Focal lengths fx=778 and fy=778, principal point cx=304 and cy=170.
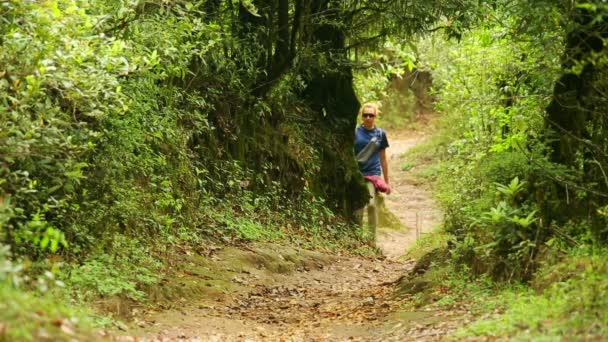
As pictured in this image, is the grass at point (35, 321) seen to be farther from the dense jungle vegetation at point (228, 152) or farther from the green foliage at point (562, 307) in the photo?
the green foliage at point (562, 307)

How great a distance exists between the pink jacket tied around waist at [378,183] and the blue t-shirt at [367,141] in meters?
0.11

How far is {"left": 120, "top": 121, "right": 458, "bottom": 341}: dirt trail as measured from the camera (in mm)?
7207

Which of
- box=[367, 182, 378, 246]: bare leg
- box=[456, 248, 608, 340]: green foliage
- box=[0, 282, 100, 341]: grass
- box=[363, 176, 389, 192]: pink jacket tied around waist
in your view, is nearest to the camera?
box=[0, 282, 100, 341]: grass

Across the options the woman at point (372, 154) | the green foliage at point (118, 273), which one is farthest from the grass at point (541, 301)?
the woman at point (372, 154)

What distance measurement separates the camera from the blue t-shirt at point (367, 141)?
14721mm

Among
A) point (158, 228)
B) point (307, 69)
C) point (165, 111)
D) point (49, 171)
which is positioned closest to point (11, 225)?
point (49, 171)

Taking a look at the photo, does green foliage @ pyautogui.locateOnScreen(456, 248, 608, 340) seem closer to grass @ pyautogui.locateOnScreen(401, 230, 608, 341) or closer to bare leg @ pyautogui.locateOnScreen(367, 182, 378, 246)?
grass @ pyautogui.locateOnScreen(401, 230, 608, 341)

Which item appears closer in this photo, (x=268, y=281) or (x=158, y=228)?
(x=158, y=228)

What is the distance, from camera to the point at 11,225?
6.25m

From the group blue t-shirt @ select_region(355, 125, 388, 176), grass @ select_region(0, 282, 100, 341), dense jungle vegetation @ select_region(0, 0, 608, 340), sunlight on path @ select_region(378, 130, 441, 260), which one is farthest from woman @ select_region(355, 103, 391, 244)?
grass @ select_region(0, 282, 100, 341)

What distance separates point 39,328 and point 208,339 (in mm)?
2865

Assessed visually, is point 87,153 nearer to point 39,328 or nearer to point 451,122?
point 39,328

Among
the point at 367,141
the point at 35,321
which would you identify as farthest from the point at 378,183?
the point at 35,321

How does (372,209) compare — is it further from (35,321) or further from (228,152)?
(35,321)
